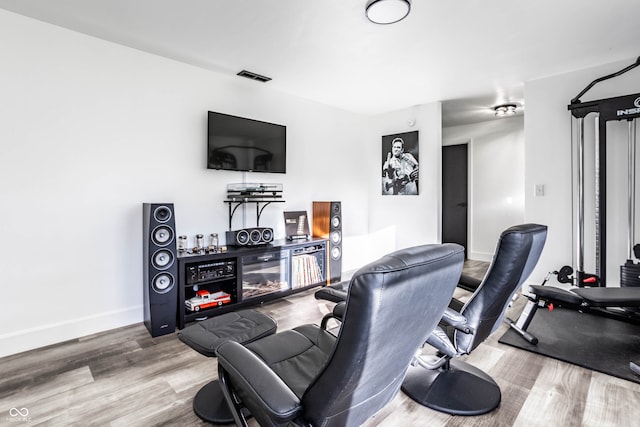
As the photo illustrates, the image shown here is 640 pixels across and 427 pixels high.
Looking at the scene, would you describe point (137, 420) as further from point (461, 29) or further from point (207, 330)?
point (461, 29)

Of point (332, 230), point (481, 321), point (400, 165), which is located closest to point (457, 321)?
point (481, 321)

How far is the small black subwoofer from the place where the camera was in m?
3.47

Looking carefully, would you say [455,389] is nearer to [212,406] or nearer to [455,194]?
[212,406]

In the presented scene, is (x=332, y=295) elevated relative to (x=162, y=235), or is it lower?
lower

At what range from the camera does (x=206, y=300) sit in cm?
310

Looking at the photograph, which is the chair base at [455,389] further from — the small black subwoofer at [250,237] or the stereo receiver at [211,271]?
the small black subwoofer at [250,237]

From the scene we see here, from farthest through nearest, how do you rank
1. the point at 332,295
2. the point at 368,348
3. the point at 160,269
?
the point at 160,269
the point at 332,295
the point at 368,348

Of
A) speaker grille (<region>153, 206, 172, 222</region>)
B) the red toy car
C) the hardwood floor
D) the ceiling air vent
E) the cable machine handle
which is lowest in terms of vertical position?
the hardwood floor

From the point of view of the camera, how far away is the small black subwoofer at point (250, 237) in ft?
11.4

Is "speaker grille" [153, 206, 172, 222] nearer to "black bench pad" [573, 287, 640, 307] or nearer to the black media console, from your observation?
the black media console

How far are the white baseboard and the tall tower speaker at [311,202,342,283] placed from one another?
2.17 m

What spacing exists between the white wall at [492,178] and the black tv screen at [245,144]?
144 inches

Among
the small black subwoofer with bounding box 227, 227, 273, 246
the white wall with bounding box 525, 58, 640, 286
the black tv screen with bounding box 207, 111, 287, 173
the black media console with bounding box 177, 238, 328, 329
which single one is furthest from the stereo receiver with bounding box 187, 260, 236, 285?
the white wall with bounding box 525, 58, 640, 286

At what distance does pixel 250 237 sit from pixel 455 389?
231 cm
